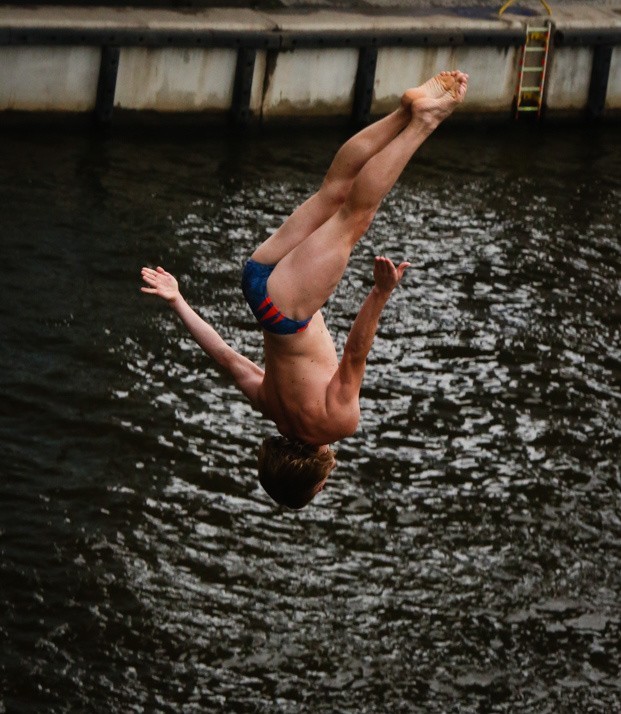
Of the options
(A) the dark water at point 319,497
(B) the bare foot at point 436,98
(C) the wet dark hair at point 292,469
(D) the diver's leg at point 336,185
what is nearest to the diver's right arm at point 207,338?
(C) the wet dark hair at point 292,469

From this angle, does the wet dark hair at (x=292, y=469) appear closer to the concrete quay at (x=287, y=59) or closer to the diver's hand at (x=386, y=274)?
the diver's hand at (x=386, y=274)

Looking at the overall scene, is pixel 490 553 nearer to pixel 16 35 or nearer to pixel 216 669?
pixel 216 669

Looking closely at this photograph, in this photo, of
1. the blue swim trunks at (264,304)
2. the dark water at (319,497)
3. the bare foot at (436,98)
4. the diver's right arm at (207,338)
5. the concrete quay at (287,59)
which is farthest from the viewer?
the concrete quay at (287,59)

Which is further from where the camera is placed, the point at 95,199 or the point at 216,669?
the point at 95,199

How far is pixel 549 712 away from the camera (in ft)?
40.5

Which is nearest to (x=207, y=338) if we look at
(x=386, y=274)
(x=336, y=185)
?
(x=336, y=185)

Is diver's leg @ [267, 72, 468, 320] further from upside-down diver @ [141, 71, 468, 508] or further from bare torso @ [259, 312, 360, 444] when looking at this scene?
bare torso @ [259, 312, 360, 444]

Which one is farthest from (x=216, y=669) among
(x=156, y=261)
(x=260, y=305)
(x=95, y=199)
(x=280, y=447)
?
(x=95, y=199)

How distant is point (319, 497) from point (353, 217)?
6285mm

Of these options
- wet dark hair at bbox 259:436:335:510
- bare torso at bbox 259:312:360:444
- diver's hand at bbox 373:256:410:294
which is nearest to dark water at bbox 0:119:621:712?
wet dark hair at bbox 259:436:335:510

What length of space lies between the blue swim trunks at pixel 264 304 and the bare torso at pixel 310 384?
0.29 ft

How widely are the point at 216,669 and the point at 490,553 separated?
311cm

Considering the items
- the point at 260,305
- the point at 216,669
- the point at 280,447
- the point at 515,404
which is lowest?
the point at 216,669

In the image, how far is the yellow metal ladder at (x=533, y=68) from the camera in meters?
25.5
